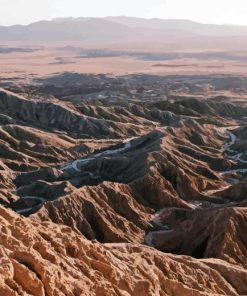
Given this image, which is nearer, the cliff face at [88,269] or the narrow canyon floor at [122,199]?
the cliff face at [88,269]

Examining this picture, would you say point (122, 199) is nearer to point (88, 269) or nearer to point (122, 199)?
point (122, 199)

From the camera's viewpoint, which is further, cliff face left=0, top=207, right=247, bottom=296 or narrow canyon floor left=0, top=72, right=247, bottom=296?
narrow canyon floor left=0, top=72, right=247, bottom=296

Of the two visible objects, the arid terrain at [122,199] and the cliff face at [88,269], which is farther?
the arid terrain at [122,199]

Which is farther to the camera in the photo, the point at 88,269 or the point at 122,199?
the point at 122,199

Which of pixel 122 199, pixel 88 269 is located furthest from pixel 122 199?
pixel 88 269
